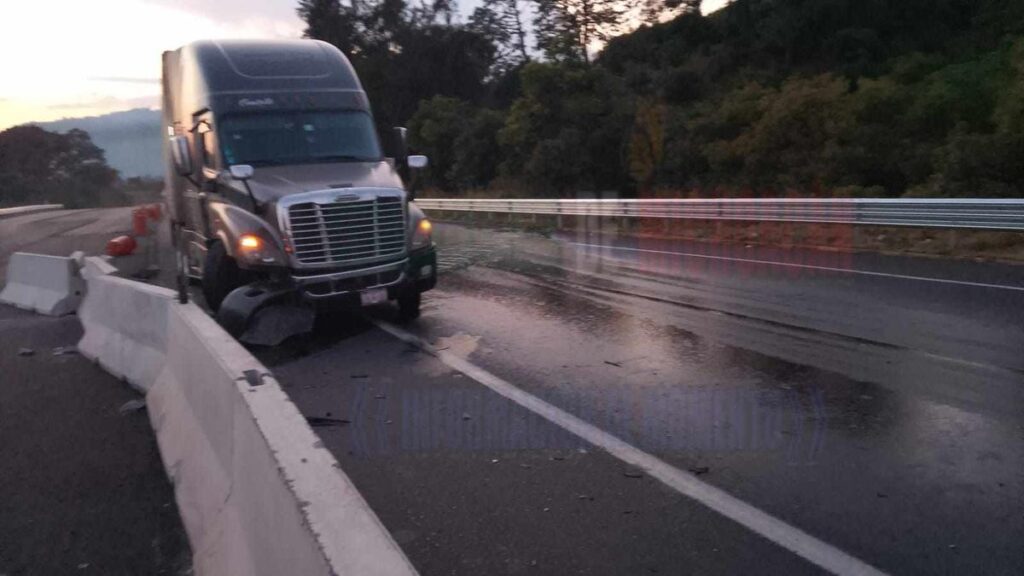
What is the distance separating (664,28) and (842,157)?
2508 cm

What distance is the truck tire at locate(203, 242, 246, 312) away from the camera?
1191 cm

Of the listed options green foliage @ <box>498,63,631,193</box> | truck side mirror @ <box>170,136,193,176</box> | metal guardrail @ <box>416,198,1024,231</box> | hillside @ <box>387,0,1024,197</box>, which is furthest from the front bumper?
green foliage @ <box>498,63,631,193</box>

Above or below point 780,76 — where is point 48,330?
below

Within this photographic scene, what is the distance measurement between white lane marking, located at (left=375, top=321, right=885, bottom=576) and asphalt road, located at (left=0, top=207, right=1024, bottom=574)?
0.05 feet

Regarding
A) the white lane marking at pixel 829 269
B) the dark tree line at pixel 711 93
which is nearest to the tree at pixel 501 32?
the dark tree line at pixel 711 93

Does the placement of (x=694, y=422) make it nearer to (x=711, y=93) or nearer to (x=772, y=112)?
(x=772, y=112)

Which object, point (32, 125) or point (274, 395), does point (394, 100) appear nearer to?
point (32, 125)

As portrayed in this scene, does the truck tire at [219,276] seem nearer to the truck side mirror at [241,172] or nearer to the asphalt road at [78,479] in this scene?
the truck side mirror at [241,172]

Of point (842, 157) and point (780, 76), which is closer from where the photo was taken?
point (842, 157)

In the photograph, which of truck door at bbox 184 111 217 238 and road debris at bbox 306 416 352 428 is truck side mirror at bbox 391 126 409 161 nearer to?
truck door at bbox 184 111 217 238

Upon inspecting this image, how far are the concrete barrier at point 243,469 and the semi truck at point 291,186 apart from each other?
2546 millimetres

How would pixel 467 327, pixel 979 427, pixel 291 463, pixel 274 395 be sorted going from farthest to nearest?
pixel 467 327 → pixel 979 427 → pixel 274 395 → pixel 291 463

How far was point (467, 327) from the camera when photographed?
1161 centimetres

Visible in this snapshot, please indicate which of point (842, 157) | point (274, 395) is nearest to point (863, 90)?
point (842, 157)
